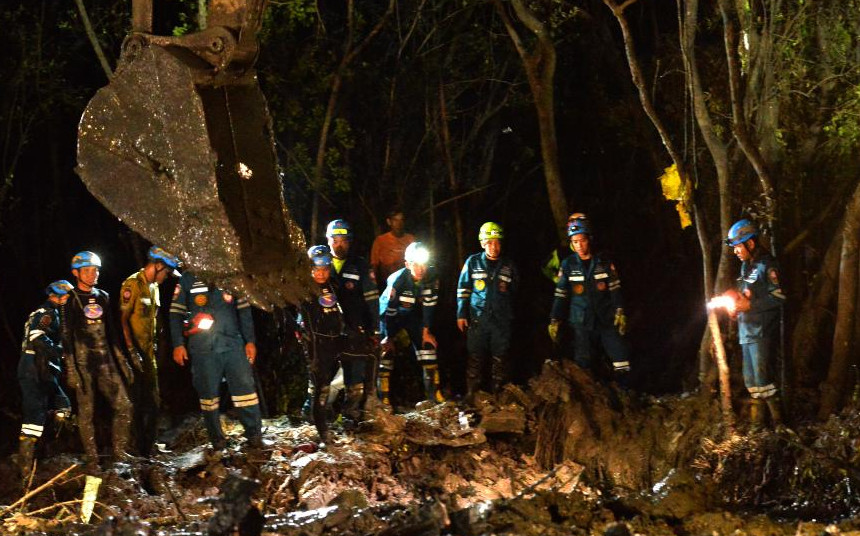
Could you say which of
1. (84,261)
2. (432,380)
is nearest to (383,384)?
(432,380)

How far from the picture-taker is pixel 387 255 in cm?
1248

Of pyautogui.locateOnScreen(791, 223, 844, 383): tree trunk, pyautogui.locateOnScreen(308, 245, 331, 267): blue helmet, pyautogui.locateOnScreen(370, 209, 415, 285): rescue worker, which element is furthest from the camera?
pyautogui.locateOnScreen(370, 209, 415, 285): rescue worker

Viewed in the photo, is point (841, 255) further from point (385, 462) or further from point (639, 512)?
point (385, 462)

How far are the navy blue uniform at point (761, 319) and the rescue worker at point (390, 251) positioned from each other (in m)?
4.40

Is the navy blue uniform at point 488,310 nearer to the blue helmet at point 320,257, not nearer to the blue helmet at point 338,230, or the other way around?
the blue helmet at point 338,230

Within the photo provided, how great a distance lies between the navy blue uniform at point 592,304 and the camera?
1073cm

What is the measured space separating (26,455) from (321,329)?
9.96 ft

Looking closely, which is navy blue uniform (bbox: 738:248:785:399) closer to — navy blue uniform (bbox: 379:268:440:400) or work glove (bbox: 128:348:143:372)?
navy blue uniform (bbox: 379:268:440:400)

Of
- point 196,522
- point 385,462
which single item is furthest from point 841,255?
point 196,522

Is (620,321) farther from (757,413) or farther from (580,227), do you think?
(757,413)

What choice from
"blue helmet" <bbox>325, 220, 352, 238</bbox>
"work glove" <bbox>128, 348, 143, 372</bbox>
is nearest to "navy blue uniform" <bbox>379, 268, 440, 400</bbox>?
"blue helmet" <bbox>325, 220, 352, 238</bbox>

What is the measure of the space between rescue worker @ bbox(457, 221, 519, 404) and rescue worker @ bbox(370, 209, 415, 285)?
1.31 m

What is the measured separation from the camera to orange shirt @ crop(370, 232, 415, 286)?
12.5 metres

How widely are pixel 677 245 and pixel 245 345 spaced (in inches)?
344
